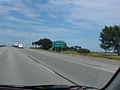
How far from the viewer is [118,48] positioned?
310ft

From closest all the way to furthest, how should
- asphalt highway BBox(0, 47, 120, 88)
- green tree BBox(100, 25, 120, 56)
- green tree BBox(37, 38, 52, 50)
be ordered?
asphalt highway BBox(0, 47, 120, 88)
green tree BBox(100, 25, 120, 56)
green tree BBox(37, 38, 52, 50)

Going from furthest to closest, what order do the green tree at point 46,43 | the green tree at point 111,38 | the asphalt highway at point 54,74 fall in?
1. the green tree at point 46,43
2. the green tree at point 111,38
3. the asphalt highway at point 54,74

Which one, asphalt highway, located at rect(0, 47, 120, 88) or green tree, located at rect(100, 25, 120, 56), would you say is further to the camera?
green tree, located at rect(100, 25, 120, 56)

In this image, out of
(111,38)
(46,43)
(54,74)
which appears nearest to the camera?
(54,74)

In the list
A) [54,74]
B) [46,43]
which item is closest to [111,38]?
[46,43]

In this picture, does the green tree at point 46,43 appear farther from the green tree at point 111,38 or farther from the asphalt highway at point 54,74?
the asphalt highway at point 54,74

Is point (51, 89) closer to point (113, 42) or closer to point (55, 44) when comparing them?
point (55, 44)

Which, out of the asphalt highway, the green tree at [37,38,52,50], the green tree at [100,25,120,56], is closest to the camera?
the asphalt highway

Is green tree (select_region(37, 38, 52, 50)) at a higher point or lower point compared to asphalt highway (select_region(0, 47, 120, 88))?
higher

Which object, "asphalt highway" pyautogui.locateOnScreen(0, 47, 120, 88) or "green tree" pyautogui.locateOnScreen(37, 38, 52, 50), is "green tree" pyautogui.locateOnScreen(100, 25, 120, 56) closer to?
"green tree" pyautogui.locateOnScreen(37, 38, 52, 50)

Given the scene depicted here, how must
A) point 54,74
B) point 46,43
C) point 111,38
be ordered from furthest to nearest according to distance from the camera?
point 46,43
point 111,38
point 54,74

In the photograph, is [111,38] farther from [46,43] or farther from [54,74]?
[54,74]

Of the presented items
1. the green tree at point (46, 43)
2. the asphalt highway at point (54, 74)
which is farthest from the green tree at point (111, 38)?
the asphalt highway at point (54, 74)

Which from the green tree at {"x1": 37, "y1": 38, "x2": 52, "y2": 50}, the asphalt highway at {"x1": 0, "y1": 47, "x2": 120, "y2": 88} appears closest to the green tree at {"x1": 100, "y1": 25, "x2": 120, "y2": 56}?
the green tree at {"x1": 37, "y1": 38, "x2": 52, "y2": 50}
